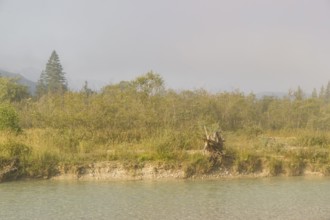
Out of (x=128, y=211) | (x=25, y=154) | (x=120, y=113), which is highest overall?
(x=120, y=113)

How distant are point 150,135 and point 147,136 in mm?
339

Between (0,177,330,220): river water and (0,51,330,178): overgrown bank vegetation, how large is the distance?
117cm

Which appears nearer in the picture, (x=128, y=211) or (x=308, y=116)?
(x=128, y=211)

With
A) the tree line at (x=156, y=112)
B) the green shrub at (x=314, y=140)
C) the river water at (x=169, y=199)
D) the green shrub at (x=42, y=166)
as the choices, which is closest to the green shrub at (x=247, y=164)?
the river water at (x=169, y=199)

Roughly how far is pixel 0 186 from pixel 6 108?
6.72m

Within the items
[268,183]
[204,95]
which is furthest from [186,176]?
[204,95]

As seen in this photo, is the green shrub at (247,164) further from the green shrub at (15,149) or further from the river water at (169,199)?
the green shrub at (15,149)

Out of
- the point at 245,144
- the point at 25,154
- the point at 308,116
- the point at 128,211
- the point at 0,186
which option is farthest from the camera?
the point at 308,116

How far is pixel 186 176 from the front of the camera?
1636 centimetres

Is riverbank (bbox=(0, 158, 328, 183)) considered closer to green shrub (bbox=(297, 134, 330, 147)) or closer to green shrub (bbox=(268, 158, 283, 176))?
green shrub (bbox=(268, 158, 283, 176))

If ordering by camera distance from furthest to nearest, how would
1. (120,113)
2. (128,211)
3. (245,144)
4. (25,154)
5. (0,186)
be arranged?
1. (120,113)
2. (245,144)
3. (25,154)
4. (0,186)
5. (128,211)

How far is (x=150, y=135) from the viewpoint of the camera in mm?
20953

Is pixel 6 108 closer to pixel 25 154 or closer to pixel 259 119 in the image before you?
pixel 25 154

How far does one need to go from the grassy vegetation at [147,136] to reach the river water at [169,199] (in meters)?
1.17
